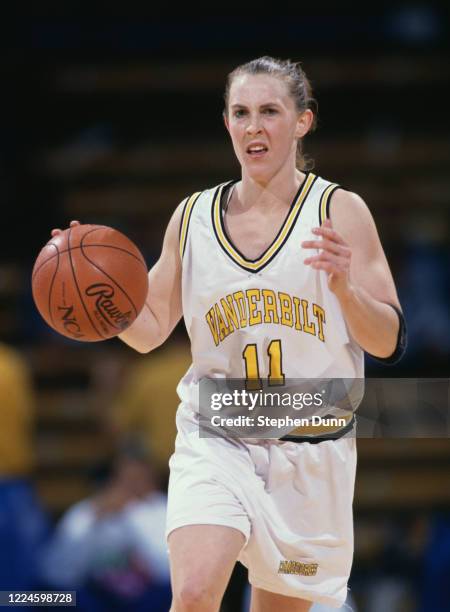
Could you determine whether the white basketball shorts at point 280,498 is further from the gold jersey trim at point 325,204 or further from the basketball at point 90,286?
the gold jersey trim at point 325,204

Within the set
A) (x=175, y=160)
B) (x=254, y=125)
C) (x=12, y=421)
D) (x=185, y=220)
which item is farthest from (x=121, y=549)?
(x=175, y=160)

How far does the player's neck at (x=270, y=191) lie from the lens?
4.40 m

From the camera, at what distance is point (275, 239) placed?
4277 mm

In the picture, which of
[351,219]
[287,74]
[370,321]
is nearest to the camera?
[370,321]

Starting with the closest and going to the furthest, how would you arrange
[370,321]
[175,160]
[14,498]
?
1. [370,321]
2. [14,498]
3. [175,160]

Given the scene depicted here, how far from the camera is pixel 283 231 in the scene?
4.29m

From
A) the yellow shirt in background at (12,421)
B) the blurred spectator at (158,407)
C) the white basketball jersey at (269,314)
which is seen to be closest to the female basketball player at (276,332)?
the white basketball jersey at (269,314)

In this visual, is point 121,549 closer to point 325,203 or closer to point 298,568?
point 298,568

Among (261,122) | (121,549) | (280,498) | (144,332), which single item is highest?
(261,122)

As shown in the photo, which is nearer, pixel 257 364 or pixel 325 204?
pixel 257 364

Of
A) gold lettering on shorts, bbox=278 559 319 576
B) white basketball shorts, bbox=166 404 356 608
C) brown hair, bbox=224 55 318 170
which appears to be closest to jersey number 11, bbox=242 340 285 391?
white basketball shorts, bbox=166 404 356 608

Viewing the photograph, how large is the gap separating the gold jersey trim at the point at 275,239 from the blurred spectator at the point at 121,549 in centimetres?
256

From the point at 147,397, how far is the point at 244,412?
2741mm

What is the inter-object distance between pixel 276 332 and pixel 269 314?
0.07 meters
